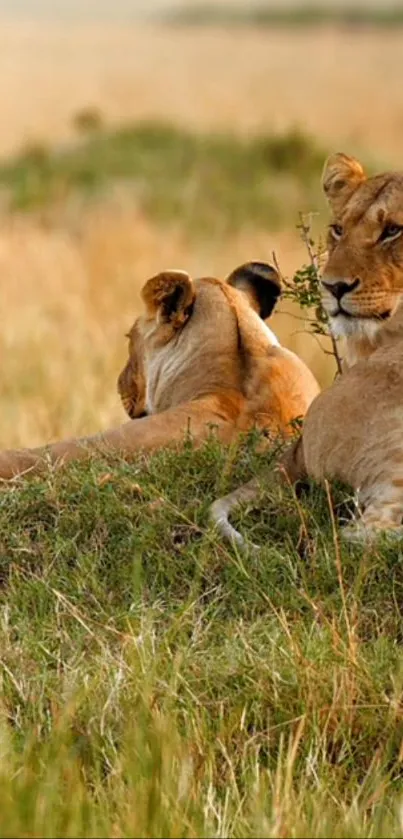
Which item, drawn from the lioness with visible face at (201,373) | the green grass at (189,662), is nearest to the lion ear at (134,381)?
the lioness with visible face at (201,373)

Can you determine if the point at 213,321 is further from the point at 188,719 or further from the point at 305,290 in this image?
the point at 188,719

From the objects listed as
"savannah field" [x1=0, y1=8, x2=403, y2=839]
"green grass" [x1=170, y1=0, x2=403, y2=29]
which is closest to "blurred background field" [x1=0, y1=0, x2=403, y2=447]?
"savannah field" [x1=0, y1=8, x2=403, y2=839]

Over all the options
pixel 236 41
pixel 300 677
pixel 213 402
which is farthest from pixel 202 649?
pixel 236 41

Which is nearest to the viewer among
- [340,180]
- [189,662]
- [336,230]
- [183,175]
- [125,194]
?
[189,662]

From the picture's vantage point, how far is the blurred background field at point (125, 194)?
1124cm

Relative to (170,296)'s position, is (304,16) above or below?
below

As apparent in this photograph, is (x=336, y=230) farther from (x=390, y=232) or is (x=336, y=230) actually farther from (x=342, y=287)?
(x=342, y=287)

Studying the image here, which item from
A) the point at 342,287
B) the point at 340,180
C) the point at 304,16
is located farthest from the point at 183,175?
the point at 304,16

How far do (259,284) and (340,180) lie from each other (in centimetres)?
65

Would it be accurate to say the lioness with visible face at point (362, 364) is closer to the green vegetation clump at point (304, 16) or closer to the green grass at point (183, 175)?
the green grass at point (183, 175)

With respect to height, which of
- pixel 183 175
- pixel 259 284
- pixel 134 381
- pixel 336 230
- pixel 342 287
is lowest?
pixel 183 175

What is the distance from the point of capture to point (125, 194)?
57.6ft

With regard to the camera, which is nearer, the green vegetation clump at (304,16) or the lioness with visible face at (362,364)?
the lioness with visible face at (362,364)

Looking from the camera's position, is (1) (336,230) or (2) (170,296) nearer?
(1) (336,230)
